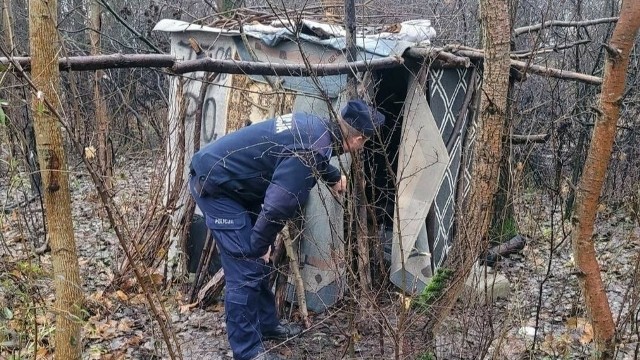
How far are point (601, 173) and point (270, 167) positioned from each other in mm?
2153

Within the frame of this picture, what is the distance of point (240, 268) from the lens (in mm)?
4164

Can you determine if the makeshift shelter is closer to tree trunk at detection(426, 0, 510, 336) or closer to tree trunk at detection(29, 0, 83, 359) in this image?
tree trunk at detection(426, 0, 510, 336)

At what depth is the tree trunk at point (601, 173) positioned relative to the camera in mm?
2756

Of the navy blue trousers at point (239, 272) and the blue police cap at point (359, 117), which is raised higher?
the blue police cap at point (359, 117)

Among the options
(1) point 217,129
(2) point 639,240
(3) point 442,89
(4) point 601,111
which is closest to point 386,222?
(3) point 442,89

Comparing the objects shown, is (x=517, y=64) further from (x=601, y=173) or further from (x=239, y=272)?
(x=239, y=272)

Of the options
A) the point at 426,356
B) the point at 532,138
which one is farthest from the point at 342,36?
the point at 426,356

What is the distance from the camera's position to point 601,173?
2928 millimetres

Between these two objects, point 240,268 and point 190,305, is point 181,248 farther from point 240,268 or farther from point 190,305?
point 240,268

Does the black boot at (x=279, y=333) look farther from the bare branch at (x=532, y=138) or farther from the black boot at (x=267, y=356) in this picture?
the bare branch at (x=532, y=138)

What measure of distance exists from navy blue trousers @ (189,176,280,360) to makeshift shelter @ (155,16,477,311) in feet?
2.11

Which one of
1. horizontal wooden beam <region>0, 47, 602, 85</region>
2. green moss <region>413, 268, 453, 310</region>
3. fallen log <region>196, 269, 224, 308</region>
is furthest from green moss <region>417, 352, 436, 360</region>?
fallen log <region>196, 269, 224, 308</region>

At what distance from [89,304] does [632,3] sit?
14.8ft

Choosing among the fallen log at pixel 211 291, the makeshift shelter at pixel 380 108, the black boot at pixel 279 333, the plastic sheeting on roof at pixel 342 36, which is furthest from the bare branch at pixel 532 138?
the fallen log at pixel 211 291
